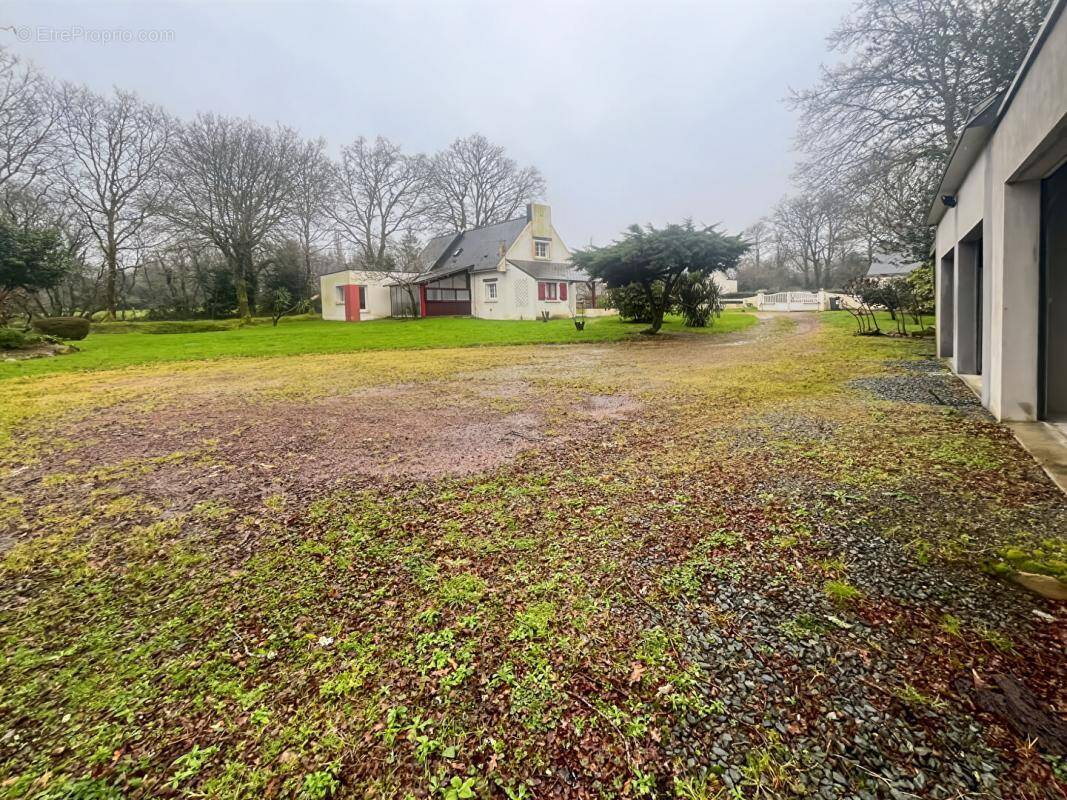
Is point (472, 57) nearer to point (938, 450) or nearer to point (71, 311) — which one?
point (71, 311)

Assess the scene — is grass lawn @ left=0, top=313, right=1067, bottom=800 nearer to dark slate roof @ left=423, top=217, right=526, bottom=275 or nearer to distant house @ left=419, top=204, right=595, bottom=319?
distant house @ left=419, top=204, right=595, bottom=319

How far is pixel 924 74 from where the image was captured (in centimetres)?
1418

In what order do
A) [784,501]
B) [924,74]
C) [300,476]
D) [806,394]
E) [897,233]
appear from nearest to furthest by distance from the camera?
[784,501], [300,476], [806,394], [924,74], [897,233]

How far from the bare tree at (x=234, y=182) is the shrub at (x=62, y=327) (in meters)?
10.0

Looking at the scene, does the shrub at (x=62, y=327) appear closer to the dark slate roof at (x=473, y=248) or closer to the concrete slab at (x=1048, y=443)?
the dark slate roof at (x=473, y=248)

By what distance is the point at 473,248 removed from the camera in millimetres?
32688

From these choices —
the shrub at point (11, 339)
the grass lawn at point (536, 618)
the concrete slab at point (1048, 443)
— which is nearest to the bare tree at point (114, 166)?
the shrub at point (11, 339)

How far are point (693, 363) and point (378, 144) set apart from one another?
31.6 m

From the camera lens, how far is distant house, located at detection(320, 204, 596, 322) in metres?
29.0

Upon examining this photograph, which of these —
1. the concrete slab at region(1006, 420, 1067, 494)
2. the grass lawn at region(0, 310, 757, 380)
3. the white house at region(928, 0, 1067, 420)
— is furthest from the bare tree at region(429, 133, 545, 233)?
the concrete slab at region(1006, 420, 1067, 494)

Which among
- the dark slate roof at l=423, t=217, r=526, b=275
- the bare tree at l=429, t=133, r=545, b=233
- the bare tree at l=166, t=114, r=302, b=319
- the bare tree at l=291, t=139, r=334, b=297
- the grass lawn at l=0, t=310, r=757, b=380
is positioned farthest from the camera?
the bare tree at l=429, t=133, r=545, b=233

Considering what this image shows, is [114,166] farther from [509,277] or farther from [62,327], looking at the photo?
[509,277]

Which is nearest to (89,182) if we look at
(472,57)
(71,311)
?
(71,311)

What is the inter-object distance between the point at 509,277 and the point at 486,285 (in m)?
1.96
